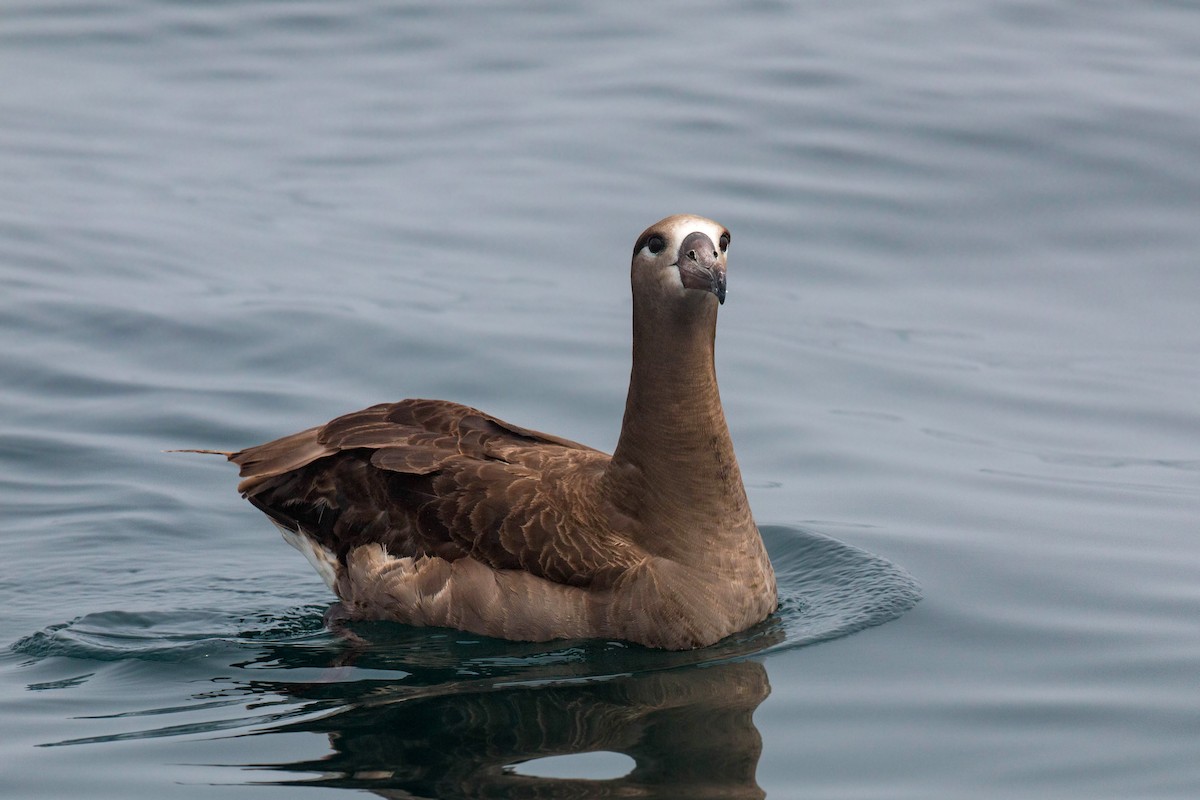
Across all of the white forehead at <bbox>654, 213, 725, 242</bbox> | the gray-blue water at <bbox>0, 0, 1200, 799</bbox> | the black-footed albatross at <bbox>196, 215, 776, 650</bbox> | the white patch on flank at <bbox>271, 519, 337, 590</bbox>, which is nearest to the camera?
the gray-blue water at <bbox>0, 0, 1200, 799</bbox>

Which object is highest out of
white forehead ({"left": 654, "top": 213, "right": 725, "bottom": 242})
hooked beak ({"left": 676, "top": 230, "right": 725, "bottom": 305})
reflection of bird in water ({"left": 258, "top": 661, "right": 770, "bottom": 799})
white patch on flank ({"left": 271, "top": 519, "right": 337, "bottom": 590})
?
white forehead ({"left": 654, "top": 213, "right": 725, "bottom": 242})

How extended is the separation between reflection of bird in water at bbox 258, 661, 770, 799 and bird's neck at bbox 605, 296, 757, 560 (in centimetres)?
79

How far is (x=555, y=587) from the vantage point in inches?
348

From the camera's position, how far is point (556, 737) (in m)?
7.48

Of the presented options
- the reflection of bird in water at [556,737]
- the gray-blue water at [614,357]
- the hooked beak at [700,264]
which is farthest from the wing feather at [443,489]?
the hooked beak at [700,264]

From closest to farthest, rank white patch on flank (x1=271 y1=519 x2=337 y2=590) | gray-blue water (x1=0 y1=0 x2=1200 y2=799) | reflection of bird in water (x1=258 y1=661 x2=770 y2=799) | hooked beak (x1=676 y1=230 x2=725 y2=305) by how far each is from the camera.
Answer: reflection of bird in water (x1=258 y1=661 x2=770 y2=799) → gray-blue water (x1=0 y1=0 x2=1200 y2=799) → hooked beak (x1=676 y1=230 x2=725 y2=305) → white patch on flank (x1=271 y1=519 x2=337 y2=590)

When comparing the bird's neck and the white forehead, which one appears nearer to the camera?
the white forehead

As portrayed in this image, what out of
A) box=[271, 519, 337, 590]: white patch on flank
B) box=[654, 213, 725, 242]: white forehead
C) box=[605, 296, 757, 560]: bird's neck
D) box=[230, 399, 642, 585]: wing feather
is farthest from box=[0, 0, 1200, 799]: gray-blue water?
box=[654, 213, 725, 242]: white forehead

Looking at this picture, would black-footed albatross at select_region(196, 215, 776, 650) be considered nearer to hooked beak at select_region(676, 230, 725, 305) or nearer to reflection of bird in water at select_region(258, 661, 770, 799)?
hooked beak at select_region(676, 230, 725, 305)

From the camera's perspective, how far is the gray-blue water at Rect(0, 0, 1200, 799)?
7.69 metres

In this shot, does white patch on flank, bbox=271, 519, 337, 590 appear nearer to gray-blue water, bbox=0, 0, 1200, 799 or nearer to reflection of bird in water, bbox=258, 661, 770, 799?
gray-blue water, bbox=0, 0, 1200, 799

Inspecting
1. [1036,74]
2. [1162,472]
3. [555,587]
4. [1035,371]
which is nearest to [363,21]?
[1036,74]

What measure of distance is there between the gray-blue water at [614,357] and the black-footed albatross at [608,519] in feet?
0.80

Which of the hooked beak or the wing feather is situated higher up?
the hooked beak
